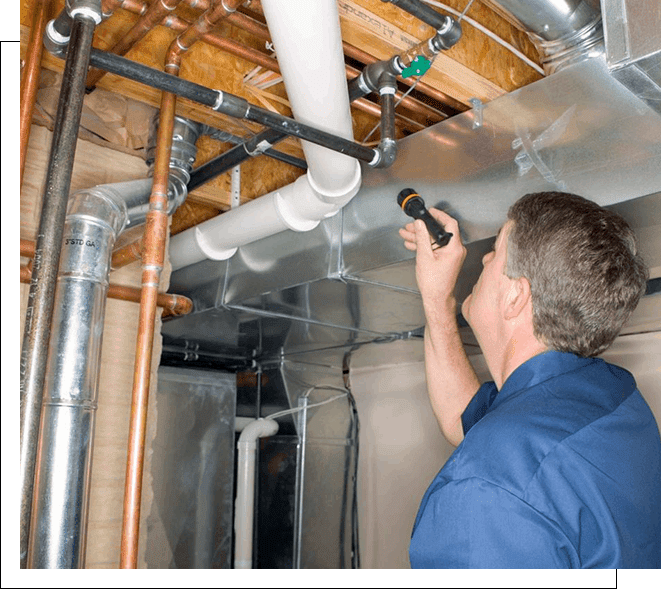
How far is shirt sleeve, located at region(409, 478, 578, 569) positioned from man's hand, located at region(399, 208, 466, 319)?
0.57 m

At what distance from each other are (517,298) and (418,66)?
0.50 m

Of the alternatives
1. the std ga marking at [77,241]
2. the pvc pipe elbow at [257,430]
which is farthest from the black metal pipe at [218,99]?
the pvc pipe elbow at [257,430]

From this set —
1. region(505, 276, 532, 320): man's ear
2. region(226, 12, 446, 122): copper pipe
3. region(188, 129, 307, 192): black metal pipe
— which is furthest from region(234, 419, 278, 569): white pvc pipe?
region(505, 276, 532, 320): man's ear

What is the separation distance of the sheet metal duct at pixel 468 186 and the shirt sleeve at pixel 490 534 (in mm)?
603

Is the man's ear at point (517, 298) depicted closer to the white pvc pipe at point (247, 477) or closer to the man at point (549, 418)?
the man at point (549, 418)

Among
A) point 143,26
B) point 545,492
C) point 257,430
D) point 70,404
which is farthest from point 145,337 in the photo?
point 257,430

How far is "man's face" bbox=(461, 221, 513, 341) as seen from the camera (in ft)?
3.61

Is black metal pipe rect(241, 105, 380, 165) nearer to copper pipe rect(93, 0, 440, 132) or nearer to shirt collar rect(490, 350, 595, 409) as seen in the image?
copper pipe rect(93, 0, 440, 132)

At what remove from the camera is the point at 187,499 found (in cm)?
264

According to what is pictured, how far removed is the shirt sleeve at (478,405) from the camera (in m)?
1.25

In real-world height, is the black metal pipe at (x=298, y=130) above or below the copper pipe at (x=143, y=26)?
below
